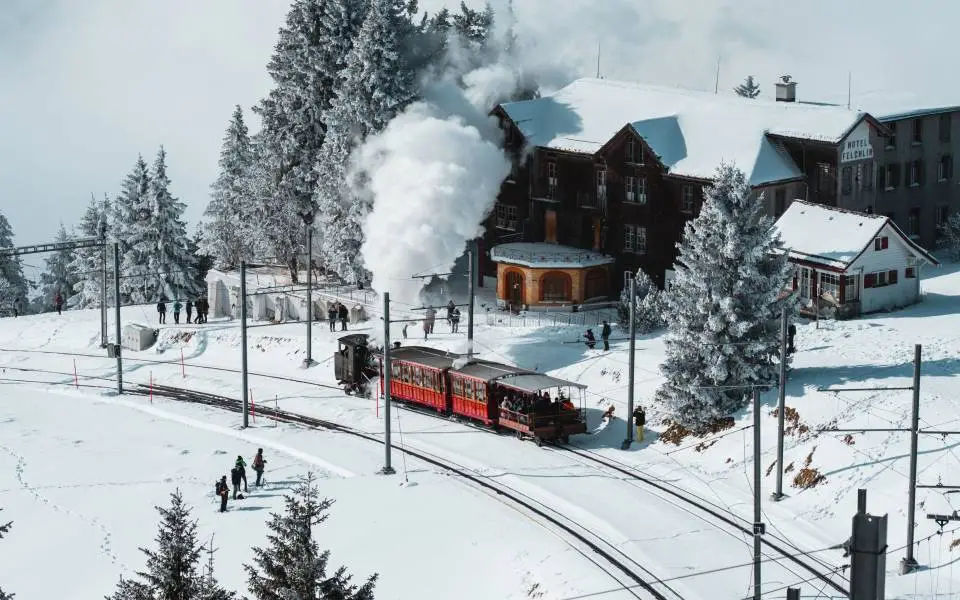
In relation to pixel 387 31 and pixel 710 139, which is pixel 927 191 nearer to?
pixel 710 139

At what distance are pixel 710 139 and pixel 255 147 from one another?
33904 millimetres

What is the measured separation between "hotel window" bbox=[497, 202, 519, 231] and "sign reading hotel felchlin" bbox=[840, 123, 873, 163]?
762 inches

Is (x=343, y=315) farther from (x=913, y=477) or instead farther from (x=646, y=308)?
(x=913, y=477)

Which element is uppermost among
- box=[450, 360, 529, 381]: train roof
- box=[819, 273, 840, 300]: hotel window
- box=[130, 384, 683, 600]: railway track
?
box=[819, 273, 840, 300]: hotel window

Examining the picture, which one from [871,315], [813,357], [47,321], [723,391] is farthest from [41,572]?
[47,321]

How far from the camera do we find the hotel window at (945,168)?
7475 centimetres

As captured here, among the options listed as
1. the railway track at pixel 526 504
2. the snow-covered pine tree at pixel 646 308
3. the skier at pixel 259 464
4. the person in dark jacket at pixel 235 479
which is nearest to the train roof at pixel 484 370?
the railway track at pixel 526 504

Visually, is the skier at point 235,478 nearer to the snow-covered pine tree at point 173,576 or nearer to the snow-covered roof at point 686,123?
the snow-covered pine tree at point 173,576

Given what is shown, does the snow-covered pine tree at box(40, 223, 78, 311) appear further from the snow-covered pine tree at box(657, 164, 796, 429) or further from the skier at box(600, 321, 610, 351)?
the snow-covered pine tree at box(657, 164, 796, 429)

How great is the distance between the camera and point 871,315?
A: 59656mm

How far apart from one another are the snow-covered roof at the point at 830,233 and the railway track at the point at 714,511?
52.4 feet

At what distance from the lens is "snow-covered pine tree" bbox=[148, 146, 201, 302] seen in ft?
314

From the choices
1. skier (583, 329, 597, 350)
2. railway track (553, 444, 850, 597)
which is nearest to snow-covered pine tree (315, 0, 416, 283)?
skier (583, 329, 597, 350)

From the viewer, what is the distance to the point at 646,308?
61344 millimetres
